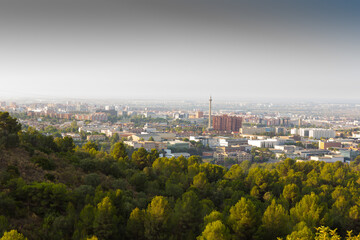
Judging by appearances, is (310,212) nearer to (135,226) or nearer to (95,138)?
(135,226)

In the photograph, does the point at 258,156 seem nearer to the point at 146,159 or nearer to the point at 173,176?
the point at 146,159

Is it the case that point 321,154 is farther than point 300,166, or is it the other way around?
point 321,154

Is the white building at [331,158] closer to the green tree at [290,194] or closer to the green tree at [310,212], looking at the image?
the green tree at [290,194]

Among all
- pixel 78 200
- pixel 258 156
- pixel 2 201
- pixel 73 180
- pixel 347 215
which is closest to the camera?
pixel 2 201

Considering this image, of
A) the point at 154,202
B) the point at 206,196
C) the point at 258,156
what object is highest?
the point at 154,202

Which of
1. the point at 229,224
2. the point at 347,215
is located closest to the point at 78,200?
the point at 229,224

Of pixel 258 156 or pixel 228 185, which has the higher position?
pixel 228 185

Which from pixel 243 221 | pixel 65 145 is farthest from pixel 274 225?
pixel 65 145
